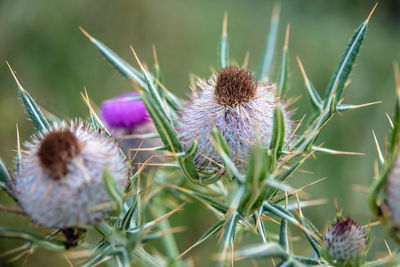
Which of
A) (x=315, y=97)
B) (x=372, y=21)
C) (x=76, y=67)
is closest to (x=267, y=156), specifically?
(x=315, y=97)

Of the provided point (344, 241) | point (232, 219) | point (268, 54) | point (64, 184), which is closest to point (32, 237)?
point (64, 184)

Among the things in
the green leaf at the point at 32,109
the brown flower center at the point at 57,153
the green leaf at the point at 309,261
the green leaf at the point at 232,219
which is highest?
the green leaf at the point at 32,109

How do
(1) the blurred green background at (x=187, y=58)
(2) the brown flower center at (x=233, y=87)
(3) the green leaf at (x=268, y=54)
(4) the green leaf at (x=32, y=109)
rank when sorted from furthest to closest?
(1) the blurred green background at (x=187, y=58), (3) the green leaf at (x=268, y=54), (2) the brown flower center at (x=233, y=87), (4) the green leaf at (x=32, y=109)

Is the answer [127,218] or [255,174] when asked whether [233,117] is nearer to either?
[255,174]

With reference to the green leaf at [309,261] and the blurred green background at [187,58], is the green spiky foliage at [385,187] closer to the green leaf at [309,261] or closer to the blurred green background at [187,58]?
the green leaf at [309,261]

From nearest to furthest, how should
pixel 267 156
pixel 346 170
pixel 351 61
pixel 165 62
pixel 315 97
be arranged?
pixel 267 156 < pixel 351 61 < pixel 315 97 < pixel 346 170 < pixel 165 62

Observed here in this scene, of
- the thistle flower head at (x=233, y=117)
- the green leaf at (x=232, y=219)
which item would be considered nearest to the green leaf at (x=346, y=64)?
the thistle flower head at (x=233, y=117)

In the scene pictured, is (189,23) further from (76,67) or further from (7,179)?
(7,179)
